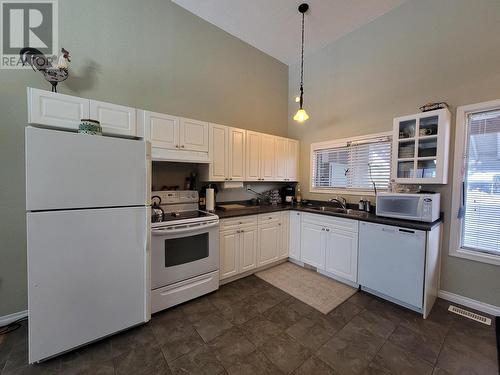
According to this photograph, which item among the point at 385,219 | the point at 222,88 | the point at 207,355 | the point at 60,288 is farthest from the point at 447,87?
the point at 60,288

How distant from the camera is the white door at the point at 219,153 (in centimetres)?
282

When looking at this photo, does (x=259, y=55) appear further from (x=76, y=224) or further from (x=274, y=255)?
(x=76, y=224)

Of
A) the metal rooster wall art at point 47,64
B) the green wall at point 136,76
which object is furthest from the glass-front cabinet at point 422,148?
the metal rooster wall art at point 47,64

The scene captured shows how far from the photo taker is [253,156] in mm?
3289

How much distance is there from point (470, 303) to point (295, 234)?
81.5 inches

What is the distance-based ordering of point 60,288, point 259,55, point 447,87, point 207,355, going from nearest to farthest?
point 60,288, point 207,355, point 447,87, point 259,55

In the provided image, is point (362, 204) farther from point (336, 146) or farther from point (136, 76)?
point (136, 76)

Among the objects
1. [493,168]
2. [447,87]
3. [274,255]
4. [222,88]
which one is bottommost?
[274,255]

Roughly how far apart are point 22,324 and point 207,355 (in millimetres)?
1841

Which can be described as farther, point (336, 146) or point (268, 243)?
point (336, 146)

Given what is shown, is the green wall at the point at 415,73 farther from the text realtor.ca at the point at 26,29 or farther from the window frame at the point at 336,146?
the text realtor.ca at the point at 26,29

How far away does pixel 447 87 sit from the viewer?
7.70ft

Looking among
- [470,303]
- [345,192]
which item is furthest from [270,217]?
[470,303]

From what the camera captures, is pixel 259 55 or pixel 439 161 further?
pixel 259 55
